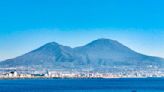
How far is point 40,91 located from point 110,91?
16.0 m

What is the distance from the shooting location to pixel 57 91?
460ft

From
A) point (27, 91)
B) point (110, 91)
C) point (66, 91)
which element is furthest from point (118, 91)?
point (27, 91)

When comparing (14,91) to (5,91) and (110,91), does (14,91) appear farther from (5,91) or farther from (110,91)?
(110,91)

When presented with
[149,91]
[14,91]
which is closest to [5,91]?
[14,91]

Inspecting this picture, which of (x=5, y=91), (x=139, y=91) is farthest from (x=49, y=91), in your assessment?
(x=139, y=91)

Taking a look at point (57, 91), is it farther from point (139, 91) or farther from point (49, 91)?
point (139, 91)

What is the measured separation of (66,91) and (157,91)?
823 inches

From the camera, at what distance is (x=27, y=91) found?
139375 millimetres

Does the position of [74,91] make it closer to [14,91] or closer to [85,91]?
[85,91]

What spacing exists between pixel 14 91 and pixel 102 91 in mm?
20273

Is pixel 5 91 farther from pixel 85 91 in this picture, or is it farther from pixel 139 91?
pixel 139 91

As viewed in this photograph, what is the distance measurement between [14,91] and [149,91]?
30.4 m

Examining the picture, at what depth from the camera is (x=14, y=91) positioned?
136375 millimetres

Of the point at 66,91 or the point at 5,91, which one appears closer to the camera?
the point at 5,91
